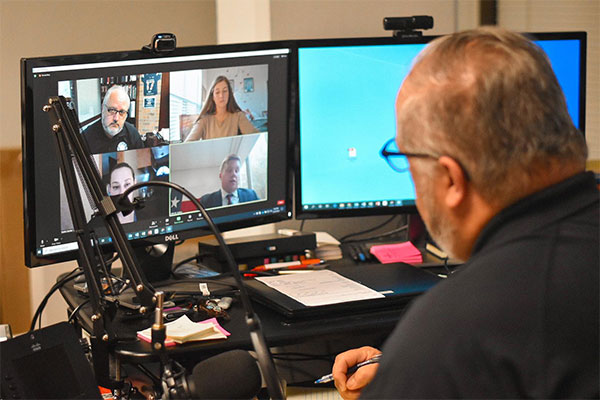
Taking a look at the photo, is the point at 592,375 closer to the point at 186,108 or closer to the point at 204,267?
the point at 186,108

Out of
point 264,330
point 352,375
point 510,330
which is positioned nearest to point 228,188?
point 264,330

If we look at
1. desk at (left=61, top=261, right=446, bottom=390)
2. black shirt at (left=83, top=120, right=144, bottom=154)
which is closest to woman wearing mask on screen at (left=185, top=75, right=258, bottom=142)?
black shirt at (left=83, top=120, right=144, bottom=154)

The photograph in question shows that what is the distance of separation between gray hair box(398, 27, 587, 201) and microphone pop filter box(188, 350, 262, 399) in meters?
0.40

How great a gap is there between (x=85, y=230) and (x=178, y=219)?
1.38ft

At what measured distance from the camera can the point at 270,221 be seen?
1.79 meters

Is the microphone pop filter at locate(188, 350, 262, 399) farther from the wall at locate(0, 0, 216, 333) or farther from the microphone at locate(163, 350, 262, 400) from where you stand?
the wall at locate(0, 0, 216, 333)

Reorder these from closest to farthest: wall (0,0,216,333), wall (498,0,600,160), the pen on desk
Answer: the pen on desk < wall (0,0,216,333) < wall (498,0,600,160)

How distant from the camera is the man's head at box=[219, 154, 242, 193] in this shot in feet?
5.48

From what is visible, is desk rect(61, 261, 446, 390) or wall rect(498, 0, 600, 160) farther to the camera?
wall rect(498, 0, 600, 160)

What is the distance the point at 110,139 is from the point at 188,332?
0.44 metres

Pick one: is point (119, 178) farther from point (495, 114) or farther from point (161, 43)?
point (495, 114)

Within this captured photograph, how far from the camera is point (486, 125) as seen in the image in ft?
2.77

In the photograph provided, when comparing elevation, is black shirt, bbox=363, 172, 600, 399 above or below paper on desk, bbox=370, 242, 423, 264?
above

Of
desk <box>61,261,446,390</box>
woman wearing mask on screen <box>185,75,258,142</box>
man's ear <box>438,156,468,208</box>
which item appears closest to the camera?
man's ear <box>438,156,468,208</box>
